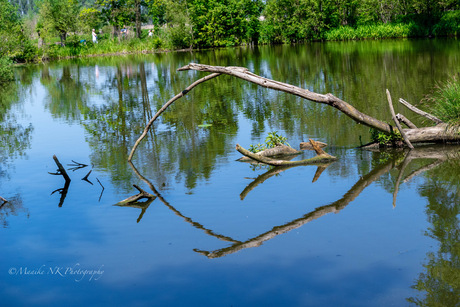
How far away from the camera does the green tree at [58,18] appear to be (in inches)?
2726

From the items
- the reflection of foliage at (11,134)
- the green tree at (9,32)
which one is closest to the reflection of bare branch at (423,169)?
the reflection of foliage at (11,134)

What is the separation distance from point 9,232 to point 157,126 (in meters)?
8.64

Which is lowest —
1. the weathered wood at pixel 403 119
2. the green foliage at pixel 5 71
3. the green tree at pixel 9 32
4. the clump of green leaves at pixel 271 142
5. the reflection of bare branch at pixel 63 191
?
the reflection of bare branch at pixel 63 191

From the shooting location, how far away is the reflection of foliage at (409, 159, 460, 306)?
20.8ft

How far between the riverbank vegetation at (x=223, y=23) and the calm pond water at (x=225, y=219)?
4196 cm

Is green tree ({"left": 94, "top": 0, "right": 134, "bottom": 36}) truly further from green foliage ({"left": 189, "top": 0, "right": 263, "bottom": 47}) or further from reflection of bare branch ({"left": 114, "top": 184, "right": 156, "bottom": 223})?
reflection of bare branch ({"left": 114, "top": 184, "right": 156, "bottom": 223})

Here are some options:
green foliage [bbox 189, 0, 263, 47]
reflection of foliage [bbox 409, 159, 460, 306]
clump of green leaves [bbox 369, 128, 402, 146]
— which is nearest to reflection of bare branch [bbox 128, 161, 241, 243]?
reflection of foliage [bbox 409, 159, 460, 306]

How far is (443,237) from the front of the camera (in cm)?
781

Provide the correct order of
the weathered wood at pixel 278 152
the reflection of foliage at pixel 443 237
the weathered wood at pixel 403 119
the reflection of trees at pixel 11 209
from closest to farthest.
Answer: the reflection of foliage at pixel 443 237 → the reflection of trees at pixel 11 209 → the weathered wood at pixel 403 119 → the weathered wood at pixel 278 152

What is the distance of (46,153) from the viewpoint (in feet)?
50.2

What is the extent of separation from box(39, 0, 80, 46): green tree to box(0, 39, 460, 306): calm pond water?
5428 centimetres

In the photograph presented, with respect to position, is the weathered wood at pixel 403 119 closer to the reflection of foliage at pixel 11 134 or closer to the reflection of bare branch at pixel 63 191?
the reflection of bare branch at pixel 63 191

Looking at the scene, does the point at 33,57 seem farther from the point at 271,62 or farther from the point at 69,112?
the point at 69,112

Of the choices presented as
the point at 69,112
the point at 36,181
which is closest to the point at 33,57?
the point at 69,112
